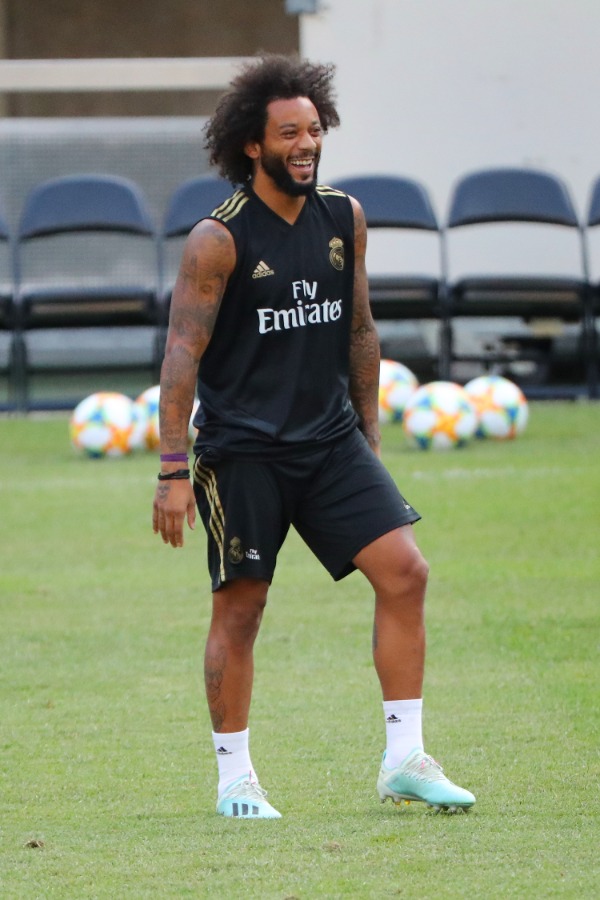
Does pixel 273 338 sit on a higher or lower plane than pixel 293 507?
higher

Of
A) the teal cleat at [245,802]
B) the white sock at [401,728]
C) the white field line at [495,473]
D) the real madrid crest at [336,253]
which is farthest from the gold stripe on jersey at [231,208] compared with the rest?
the white field line at [495,473]

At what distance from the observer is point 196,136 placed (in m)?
15.2

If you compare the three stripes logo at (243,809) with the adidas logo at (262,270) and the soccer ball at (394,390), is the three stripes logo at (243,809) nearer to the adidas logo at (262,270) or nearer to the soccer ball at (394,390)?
the adidas logo at (262,270)

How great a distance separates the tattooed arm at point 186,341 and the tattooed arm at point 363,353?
43 cm

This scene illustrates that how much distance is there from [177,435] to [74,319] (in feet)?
32.6

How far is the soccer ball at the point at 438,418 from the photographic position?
36.3 ft

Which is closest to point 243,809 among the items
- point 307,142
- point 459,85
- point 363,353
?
point 363,353

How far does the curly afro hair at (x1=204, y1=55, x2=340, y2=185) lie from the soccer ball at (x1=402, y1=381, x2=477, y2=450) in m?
6.83

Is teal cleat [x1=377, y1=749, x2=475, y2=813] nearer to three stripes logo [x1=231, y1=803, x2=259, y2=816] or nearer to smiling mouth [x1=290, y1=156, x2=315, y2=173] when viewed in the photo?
three stripes logo [x1=231, y1=803, x2=259, y2=816]

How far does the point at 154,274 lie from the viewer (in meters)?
14.7

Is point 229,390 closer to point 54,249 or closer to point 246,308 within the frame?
point 246,308

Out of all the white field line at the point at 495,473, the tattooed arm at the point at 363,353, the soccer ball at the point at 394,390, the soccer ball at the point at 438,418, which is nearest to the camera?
the tattooed arm at the point at 363,353

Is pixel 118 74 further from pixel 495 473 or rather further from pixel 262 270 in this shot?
pixel 262 270

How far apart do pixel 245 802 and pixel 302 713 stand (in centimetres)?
106
